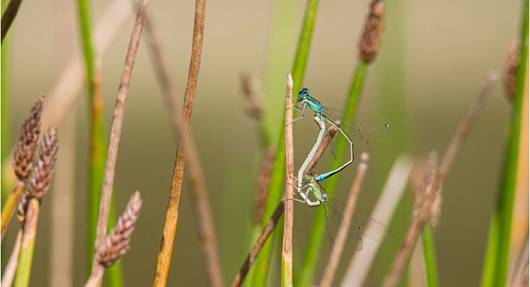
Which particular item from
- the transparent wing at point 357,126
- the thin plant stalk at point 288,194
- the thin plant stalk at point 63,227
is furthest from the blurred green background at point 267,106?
the thin plant stalk at point 288,194

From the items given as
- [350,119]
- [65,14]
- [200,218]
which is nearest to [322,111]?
[350,119]

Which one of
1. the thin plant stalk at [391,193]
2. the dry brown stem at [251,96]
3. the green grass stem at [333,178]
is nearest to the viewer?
the green grass stem at [333,178]

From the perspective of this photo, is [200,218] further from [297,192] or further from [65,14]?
[65,14]

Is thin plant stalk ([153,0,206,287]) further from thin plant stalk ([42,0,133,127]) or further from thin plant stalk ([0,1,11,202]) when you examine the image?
thin plant stalk ([42,0,133,127])

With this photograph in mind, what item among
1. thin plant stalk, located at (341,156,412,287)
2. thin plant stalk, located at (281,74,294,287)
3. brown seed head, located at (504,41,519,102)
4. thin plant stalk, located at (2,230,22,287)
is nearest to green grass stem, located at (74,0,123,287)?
thin plant stalk, located at (2,230,22,287)

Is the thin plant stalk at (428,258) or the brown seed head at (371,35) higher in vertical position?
the brown seed head at (371,35)

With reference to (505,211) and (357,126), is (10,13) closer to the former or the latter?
(357,126)

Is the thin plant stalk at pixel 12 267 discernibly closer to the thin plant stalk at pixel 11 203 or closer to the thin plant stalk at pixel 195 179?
the thin plant stalk at pixel 11 203

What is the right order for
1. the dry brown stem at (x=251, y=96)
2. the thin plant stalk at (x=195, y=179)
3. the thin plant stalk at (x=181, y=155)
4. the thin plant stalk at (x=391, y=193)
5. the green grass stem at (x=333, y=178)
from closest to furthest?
the thin plant stalk at (x=195, y=179) < the thin plant stalk at (x=181, y=155) < the green grass stem at (x=333, y=178) < the dry brown stem at (x=251, y=96) < the thin plant stalk at (x=391, y=193)
